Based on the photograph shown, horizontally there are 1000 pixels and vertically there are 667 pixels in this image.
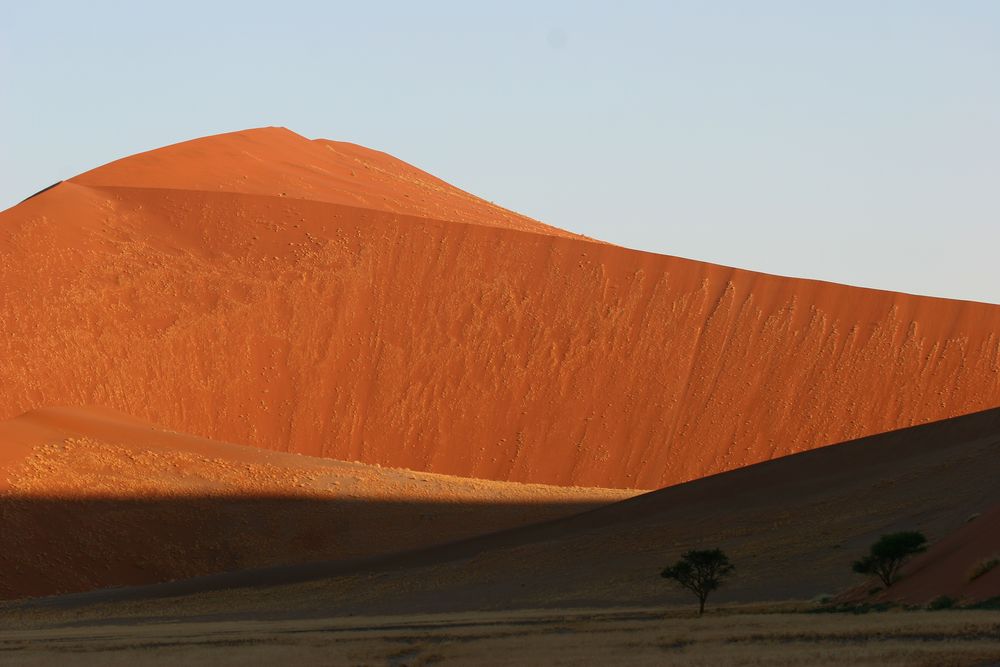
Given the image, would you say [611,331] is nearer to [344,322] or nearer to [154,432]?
[344,322]

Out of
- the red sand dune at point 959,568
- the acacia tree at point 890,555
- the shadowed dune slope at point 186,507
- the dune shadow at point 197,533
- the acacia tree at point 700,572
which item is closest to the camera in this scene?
the red sand dune at point 959,568

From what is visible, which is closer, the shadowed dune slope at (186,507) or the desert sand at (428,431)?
the desert sand at (428,431)

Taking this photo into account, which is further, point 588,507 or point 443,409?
point 443,409

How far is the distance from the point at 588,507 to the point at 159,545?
41.3 feet

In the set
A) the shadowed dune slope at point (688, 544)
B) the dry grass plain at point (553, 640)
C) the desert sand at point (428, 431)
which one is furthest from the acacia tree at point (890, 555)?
the shadowed dune slope at point (688, 544)

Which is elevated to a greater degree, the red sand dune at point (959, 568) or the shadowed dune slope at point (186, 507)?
the red sand dune at point (959, 568)

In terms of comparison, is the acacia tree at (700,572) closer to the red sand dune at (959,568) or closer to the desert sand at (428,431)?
the desert sand at (428,431)

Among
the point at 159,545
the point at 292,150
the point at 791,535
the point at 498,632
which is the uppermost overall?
the point at 292,150

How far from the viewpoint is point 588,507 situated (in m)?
43.7

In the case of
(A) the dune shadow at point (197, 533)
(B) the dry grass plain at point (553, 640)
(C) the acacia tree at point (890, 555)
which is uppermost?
(C) the acacia tree at point (890, 555)

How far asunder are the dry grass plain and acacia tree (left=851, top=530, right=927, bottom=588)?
142 centimetres

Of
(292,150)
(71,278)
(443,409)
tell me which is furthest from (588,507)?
(292,150)

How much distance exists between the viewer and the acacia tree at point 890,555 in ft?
75.9

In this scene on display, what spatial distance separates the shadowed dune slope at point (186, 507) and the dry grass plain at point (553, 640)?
940 cm
